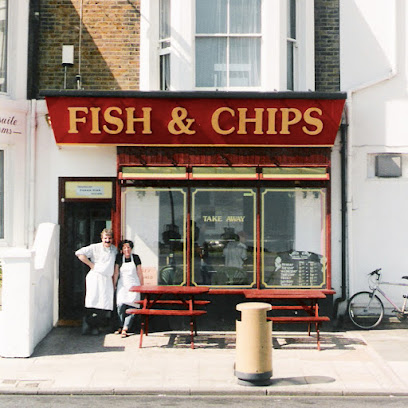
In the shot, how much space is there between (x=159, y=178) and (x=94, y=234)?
1837mm

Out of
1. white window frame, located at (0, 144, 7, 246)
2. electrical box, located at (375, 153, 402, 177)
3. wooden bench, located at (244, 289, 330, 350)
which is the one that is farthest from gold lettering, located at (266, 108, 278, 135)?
white window frame, located at (0, 144, 7, 246)

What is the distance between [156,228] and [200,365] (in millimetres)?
3285

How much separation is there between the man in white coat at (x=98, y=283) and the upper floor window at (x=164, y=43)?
3004mm

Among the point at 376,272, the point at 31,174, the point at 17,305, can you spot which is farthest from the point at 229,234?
the point at 17,305

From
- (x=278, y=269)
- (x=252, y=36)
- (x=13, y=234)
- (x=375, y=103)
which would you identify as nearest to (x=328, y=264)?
(x=278, y=269)

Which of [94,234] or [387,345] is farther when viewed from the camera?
[94,234]

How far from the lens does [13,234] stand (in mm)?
13047

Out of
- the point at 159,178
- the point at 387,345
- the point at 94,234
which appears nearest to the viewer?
the point at 387,345

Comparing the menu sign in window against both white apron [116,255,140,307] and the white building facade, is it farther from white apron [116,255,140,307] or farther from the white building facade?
white apron [116,255,140,307]

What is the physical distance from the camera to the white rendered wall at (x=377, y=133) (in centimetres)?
1291

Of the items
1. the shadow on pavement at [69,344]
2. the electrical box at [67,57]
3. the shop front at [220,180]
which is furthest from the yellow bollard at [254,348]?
the electrical box at [67,57]

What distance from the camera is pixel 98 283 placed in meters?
12.1

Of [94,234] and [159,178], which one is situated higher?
[159,178]

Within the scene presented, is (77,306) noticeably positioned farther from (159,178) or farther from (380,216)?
(380,216)
